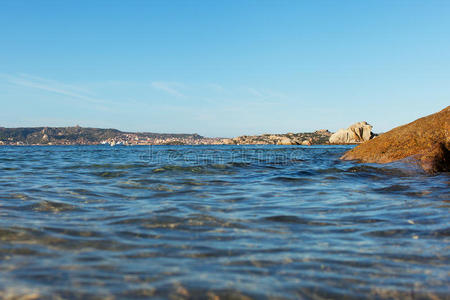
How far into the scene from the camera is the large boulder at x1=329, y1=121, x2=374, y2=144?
356ft

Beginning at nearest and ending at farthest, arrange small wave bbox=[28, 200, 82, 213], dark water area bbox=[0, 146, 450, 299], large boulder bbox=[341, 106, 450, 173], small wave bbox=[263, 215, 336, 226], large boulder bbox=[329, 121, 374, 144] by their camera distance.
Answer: dark water area bbox=[0, 146, 450, 299], small wave bbox=[263, 215, 336, 226], small wave bbox=[28, 200, 82, 213], large boulder bbox=[341, 106, 450, 173], large boulder bbox=[329, 121, 374, 144]

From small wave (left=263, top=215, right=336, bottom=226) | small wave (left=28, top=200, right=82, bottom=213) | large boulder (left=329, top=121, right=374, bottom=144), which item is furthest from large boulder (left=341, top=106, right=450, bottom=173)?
large boulder (left=329, top=121, right=374, bottom=144)

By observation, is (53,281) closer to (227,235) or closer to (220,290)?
(220,290)

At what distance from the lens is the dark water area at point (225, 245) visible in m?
2.48

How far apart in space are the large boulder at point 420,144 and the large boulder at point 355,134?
331 feet

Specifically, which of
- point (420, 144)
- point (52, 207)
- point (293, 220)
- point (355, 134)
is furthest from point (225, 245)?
point (355, 134)

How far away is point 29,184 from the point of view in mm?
8086

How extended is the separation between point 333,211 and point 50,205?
4728 mm

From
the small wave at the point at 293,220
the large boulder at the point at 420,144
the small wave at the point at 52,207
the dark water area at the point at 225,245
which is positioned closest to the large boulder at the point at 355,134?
the large boulder at the point at 420,144

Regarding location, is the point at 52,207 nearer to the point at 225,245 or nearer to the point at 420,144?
the point at 225,245

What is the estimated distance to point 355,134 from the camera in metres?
108

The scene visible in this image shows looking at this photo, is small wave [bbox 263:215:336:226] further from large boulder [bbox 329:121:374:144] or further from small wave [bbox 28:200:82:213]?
large boulder [bbox 329:121:374:144]

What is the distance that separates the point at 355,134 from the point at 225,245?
114 metres

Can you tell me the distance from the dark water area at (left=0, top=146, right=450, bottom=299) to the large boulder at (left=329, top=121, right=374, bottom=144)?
109 m
